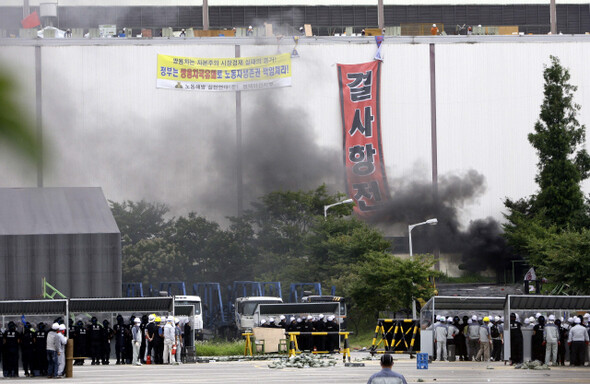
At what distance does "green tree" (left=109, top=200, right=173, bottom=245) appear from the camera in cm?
7219

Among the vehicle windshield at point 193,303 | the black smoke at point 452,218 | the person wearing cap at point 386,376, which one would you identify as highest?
the black smoke at point 452,218

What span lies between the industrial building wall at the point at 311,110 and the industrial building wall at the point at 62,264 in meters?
34.5

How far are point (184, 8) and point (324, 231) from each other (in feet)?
85.3

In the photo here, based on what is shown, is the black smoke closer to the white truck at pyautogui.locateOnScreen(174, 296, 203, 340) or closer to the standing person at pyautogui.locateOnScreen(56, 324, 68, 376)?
the white truck at pyautogui.locateOnScreen(174, 296, 203, 340)

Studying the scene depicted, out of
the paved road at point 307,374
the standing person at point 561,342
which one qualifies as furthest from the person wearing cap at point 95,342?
the standing person at point 561,342

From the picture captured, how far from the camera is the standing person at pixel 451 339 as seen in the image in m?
31.5

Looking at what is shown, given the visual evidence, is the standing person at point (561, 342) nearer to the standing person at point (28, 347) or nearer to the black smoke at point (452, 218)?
the standing person at point (28, 347)

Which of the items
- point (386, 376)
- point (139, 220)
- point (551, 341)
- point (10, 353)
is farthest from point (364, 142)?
point (386, 376)

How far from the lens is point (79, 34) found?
7575 cm

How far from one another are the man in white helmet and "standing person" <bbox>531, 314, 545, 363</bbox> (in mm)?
10454

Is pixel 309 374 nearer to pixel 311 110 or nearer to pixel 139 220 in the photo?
pixel 139 220

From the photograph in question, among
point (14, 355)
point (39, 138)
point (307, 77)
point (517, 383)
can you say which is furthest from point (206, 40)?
point (39, 138)

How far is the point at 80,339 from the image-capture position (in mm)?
30047

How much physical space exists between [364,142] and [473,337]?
4352 cm
